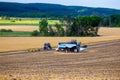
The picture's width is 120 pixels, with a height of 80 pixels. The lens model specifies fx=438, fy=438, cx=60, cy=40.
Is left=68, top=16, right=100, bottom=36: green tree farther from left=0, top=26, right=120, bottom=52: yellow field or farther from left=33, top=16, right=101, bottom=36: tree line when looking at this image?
left=0, top=26, right=120, bottom=52: yellow field

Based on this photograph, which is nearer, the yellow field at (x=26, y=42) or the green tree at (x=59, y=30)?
the yellow field at (x=26, y=42)

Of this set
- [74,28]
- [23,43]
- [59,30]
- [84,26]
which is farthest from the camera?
[84,26]

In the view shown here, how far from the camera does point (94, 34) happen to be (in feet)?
332

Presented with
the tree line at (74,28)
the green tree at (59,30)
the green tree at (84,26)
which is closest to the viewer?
the green tree at (59,30)

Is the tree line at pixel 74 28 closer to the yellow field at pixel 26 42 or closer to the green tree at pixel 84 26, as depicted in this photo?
the green tree at pixel 84 26

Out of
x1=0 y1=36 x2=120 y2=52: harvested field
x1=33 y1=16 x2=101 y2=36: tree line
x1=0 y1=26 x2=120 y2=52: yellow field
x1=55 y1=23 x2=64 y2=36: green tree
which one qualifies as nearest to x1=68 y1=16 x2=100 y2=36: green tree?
x1=33 y1=16 x2=101 y2=36: tree line

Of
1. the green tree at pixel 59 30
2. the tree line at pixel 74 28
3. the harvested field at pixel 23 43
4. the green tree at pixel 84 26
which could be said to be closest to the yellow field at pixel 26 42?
the harvested field at pixel 23 43

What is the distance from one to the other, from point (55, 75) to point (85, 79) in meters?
2.70

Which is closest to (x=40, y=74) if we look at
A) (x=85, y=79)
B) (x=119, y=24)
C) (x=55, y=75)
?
(x=55, y=75)

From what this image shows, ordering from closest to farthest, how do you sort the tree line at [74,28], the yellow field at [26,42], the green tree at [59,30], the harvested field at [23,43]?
the harvested field at [23,43] → the yellow field at [26,42] → the green tree at [59,30] → the tree line at [74,28]

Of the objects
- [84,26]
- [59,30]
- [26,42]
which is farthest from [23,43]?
[84,26]

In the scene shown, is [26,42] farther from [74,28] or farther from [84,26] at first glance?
[84,26]

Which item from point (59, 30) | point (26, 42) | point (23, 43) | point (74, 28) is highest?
point (23, 43)

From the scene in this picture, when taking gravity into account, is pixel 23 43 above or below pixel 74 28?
above
